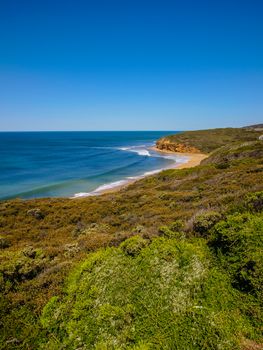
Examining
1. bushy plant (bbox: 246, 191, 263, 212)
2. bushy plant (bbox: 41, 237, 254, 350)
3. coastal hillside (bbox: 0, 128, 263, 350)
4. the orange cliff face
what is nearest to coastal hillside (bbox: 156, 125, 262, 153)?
the orange cliff face

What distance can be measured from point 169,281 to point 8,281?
3691 mm

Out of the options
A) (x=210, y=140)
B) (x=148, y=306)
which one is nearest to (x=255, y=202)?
(x=148, y=306)

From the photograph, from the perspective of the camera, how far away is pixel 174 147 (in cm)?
8381

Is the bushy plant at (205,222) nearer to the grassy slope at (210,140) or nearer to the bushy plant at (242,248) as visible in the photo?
the bushy plant at (242,248)

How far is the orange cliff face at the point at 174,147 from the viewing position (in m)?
76.9

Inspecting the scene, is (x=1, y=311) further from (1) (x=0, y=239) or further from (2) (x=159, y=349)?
(1) (x=0, y=239)

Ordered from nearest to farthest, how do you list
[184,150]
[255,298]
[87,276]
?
[255,298]
[87,276]
[184,150]

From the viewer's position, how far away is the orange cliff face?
7694 cm

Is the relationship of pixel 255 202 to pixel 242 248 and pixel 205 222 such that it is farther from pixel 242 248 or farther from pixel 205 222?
pixel 242 248

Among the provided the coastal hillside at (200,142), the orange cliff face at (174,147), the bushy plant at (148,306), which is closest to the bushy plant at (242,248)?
the bushy plant at (148,306)

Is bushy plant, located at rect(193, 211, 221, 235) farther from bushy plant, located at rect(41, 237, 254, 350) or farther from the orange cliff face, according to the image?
the orange cliff face

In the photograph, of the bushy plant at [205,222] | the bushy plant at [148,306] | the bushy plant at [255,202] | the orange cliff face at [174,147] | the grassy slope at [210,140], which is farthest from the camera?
the orange cliff face at [174,147]

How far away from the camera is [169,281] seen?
15.4 ft

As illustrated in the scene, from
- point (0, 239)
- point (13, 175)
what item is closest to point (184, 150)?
point (13, 175)
